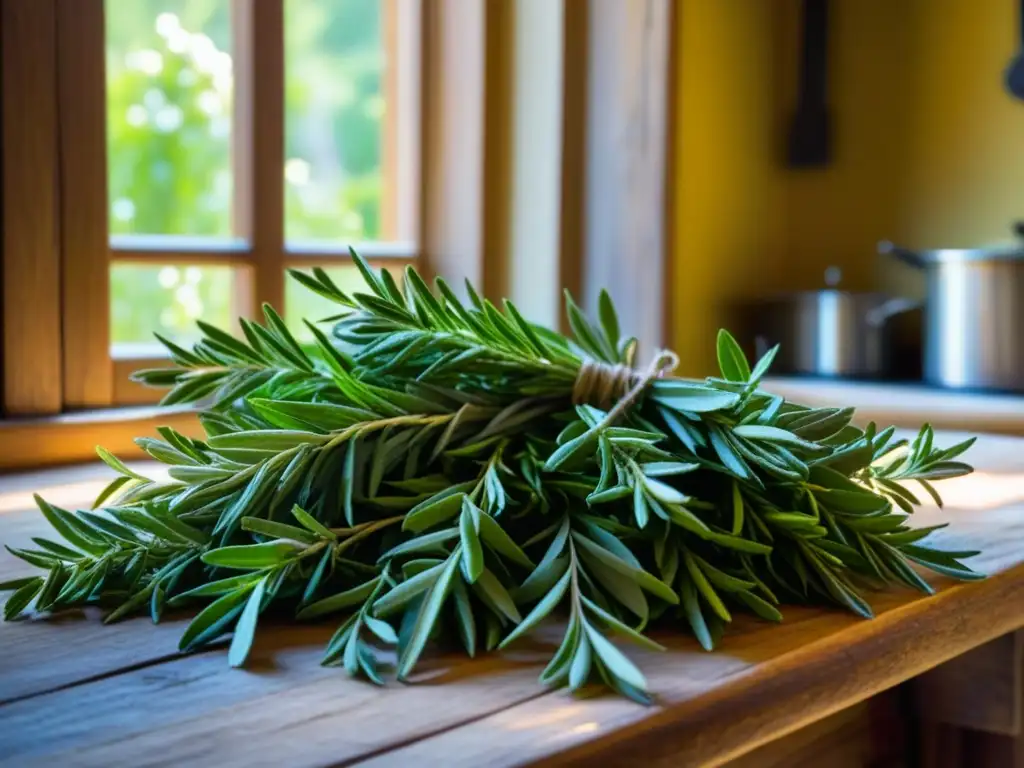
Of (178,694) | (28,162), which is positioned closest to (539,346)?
(178,694)

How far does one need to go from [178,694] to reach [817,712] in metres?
0.25

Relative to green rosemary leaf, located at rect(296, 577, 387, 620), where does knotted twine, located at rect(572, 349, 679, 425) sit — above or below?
above

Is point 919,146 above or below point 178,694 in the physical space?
above

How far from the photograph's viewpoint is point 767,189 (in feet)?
6.49

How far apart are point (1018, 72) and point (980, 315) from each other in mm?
428

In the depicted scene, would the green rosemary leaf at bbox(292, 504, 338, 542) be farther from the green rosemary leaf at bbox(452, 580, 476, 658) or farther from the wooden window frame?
the wooden window frame

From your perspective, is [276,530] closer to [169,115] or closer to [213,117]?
[213,117]

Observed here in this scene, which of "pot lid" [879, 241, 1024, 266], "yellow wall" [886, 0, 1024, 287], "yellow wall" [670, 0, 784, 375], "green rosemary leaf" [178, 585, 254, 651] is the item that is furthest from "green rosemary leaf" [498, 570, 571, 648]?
"yellow wall" [886, 0, 1024, 287]

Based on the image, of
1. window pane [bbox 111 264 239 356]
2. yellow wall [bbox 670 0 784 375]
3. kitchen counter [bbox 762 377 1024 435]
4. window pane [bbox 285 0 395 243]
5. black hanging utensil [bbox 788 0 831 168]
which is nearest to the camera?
kitchen counter [bbox 762 377 1024 435]

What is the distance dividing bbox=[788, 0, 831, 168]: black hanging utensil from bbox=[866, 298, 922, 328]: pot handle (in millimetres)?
304

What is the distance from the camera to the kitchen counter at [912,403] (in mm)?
1439

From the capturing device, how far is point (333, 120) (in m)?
6.05

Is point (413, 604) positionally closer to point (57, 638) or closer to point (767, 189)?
point (57, 638)

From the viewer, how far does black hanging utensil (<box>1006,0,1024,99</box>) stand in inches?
71.3
